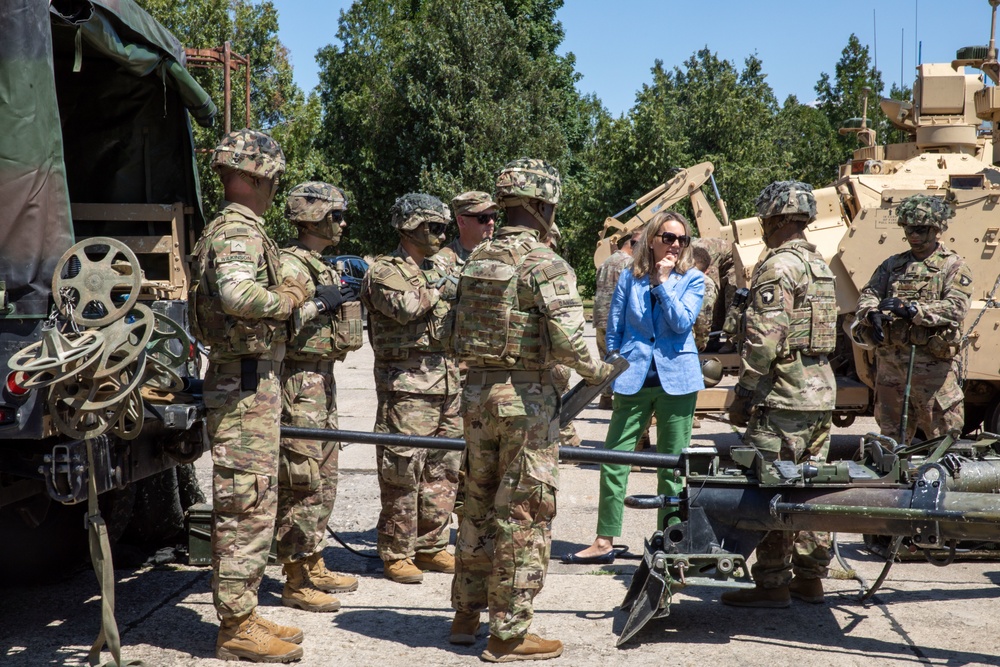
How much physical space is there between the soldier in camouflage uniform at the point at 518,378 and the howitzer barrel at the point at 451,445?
0.92 feet

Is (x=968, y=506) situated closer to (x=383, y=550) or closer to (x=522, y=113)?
(x=383, y=550)

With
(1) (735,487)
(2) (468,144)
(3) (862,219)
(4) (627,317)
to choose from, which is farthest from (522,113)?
(1) (735,487)

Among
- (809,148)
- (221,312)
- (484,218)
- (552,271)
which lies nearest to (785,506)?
(552,271)

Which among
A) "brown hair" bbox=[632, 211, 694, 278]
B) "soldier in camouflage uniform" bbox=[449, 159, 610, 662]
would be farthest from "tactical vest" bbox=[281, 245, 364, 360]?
"brown hair" bbox=[632, 211, 694, 278]

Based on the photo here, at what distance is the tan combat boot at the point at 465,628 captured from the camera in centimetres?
457

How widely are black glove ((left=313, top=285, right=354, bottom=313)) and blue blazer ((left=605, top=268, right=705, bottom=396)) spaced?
1678 mm

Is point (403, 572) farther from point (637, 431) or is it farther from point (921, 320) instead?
point (921, 320)

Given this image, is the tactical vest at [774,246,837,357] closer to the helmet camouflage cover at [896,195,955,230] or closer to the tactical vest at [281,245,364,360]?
the helmet camouflage cover at [896,195,955,230]

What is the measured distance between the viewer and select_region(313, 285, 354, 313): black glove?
16.2 ft

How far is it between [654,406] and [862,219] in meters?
3.99

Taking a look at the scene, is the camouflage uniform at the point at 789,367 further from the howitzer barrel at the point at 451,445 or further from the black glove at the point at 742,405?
the howitzer barrel at the point at 451,445

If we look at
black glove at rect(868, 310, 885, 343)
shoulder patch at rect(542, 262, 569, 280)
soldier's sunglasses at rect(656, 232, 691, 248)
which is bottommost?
black glove at rect(868, 310, 885, 343)

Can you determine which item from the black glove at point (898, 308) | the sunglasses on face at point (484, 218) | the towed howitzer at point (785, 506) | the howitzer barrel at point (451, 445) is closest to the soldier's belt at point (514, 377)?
the howitzer barrel at point (451, 445)

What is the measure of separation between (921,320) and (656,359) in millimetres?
1675
